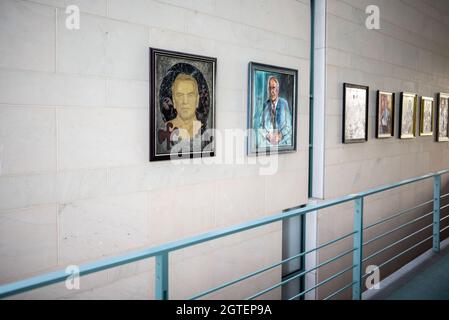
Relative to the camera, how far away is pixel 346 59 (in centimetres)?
559

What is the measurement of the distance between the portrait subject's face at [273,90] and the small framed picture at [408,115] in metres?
3.52

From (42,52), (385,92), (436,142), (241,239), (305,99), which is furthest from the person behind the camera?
(436,142)

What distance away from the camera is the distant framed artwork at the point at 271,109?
13.9 ft

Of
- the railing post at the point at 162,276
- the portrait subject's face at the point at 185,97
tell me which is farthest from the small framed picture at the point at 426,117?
the railing post at the point at 162,276

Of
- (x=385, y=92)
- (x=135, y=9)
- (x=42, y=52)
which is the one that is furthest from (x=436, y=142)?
(x=42, y=52)

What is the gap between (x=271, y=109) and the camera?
4.45 meters

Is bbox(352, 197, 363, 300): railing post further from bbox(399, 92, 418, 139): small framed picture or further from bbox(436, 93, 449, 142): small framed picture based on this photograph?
bbox(436, 93, 449, 142): small framed picture

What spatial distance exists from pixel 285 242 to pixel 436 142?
→ 5.19m

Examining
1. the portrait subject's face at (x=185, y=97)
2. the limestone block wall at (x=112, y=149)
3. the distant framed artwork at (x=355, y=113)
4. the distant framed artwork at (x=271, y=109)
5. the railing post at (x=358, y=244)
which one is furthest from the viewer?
the distant framed artwork at (x=355, y=113)

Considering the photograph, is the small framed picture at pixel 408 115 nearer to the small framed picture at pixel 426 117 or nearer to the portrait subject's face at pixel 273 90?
the small framed picture at pixel 426 117

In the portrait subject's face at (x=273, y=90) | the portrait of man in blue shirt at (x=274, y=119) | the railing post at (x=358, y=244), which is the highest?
the portrait subject's face at (x=273, y=90)

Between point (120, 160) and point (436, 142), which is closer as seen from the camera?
point (120, 160)

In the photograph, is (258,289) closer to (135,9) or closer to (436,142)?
(135,9)

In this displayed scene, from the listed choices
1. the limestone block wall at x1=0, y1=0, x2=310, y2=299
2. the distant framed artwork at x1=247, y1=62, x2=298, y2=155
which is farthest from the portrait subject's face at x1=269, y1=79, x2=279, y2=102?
the limestone block wall at x1=0, y1=0, x2=310, y2=299
